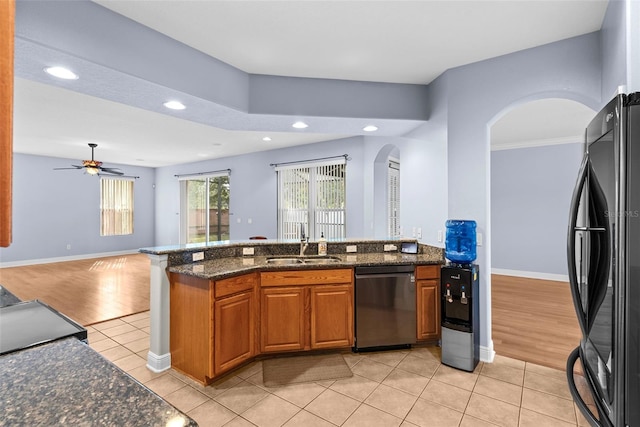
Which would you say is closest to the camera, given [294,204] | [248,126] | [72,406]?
[72,406]

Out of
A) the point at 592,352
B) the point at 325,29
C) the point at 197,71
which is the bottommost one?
the point at 592,352

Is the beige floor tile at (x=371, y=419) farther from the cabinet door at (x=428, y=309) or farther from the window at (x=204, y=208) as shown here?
the window at (x=204, y=208)

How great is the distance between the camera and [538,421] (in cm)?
201

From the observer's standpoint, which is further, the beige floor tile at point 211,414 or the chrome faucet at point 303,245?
the chrome faucet at point 303,245

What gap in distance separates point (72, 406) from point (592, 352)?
1643 mm

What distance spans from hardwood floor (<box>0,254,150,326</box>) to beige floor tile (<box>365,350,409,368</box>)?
323 centimetres

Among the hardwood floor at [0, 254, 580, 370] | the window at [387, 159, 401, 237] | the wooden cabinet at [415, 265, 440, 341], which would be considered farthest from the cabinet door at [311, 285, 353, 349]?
the window at [387, 159, 401, 237]

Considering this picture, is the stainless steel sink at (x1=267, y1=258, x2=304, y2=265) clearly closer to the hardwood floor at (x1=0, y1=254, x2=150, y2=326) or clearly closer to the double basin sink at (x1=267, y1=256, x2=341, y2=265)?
the double basin sink at (x1=267, y1=256, x2=341, y2=265)

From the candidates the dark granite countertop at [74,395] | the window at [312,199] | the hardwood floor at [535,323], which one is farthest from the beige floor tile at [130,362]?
the hardwood floor at [535,323]

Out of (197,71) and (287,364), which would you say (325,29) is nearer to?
(197,71)

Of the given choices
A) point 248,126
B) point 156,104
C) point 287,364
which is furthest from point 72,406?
point 248,126

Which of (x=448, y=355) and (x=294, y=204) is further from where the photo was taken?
(x=294, y=204)

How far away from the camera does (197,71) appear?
2641 millimetres

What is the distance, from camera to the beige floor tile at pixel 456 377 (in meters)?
2.44
